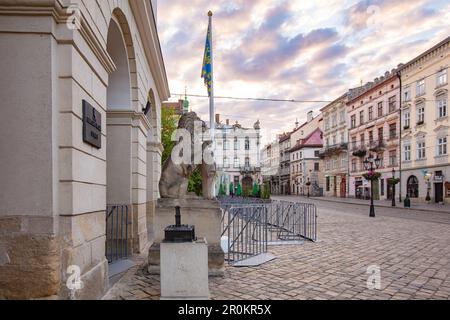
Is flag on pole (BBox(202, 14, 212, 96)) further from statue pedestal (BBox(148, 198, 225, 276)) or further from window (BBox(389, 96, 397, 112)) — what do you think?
window (BBox(389, 96, 397, 112))

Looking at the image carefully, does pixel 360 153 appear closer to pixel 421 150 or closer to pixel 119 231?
pixel 421 150

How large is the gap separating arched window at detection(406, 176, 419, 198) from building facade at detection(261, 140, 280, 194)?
51958 mm

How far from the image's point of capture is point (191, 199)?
635cm

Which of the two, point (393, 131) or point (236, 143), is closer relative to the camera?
point (393, 131)

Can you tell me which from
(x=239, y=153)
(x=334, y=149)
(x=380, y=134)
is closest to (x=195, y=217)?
(x=380, y=134)

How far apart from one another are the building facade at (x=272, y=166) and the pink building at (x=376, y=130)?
40.6 m

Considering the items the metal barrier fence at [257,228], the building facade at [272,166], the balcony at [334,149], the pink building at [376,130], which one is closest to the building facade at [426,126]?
the pink building at [376,130]

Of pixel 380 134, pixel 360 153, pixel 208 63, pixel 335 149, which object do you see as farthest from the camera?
pixel 335 149

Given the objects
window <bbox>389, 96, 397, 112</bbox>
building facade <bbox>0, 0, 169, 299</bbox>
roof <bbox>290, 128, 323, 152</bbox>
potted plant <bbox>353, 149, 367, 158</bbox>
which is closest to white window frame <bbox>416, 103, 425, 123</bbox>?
window <bbox>389, 96, 397, 112</bbox>

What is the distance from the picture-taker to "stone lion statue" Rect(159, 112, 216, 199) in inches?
248

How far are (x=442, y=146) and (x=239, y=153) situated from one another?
4474 cm

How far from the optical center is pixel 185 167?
638cm

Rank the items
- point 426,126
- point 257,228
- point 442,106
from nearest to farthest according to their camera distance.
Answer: point 257,228 → point 442,106 → point 426,126
